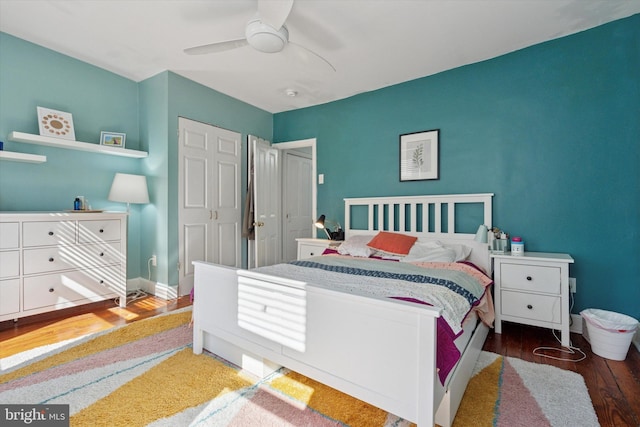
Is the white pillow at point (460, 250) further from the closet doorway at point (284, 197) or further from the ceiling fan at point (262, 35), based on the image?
the ceiling fan at point (262, 35)

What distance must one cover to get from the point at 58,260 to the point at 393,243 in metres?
3.18

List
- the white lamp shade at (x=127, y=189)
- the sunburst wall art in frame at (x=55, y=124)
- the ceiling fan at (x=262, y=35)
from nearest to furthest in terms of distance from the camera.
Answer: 1. the ceiling fan at (x=262, y=35)
2. the sunburst wall art in frame at (x=55, y=124)
3. the white lamp shade at (x=127, y=189)

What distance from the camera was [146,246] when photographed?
3684 millimetres

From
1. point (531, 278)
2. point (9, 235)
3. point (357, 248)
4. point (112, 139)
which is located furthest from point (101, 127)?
point (531, 278)

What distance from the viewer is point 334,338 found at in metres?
1.45

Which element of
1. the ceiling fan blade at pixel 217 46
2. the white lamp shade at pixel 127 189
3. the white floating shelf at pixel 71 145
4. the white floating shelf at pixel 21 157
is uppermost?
the ceiling fan blade at pixel 217 46

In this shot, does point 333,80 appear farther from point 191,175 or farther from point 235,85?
point 191,175

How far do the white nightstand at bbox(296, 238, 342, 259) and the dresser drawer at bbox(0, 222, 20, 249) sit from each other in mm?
2685

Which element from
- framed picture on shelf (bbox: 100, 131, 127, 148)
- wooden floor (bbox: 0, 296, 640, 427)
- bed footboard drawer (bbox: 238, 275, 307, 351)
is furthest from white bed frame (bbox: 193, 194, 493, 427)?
framed picture on shelf (bbox: 100, 131, 127, 148)

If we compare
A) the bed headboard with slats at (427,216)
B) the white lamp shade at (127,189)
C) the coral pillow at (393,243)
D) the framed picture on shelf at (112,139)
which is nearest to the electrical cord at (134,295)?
the white lamp shade at (127,189)

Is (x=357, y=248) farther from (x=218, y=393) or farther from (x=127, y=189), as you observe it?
(x=127, y=189)

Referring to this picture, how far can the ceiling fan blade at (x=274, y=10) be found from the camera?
5.94 ft

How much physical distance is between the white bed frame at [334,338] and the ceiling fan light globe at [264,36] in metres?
1.69

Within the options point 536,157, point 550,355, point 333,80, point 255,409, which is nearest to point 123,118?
point 333,80
